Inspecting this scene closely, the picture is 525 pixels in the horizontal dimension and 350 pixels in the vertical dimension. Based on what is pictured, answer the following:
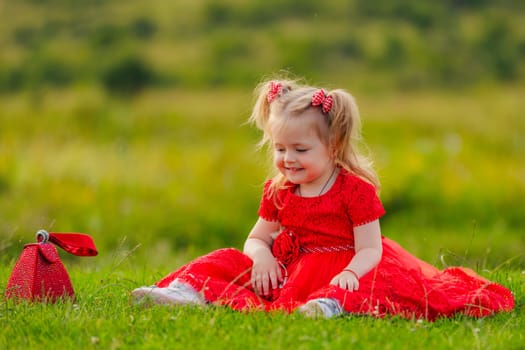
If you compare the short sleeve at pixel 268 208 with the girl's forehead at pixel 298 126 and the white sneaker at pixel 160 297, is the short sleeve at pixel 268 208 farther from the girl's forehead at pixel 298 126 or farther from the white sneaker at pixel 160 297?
the white sneaker at pixel 160 297

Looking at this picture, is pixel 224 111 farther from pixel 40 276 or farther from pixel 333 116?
pixel 40 276

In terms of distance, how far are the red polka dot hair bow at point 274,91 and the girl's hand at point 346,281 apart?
96 centimetres

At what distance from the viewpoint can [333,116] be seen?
14.1 ft

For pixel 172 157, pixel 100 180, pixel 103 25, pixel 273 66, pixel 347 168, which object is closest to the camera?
pixel 347 168

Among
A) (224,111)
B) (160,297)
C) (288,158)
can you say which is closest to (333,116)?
(288,158)

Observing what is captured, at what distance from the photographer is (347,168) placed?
4.42 metres

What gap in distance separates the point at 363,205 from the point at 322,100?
57 cm

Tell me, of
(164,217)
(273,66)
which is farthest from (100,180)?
(273,66)

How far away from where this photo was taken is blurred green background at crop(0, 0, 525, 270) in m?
10.4

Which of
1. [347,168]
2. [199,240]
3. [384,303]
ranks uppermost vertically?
[347,168]

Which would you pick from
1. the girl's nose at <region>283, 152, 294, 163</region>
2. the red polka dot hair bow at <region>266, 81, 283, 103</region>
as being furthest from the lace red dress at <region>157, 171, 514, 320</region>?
the red polka dot hair bow at <region>266, 81, 283, 103</region>

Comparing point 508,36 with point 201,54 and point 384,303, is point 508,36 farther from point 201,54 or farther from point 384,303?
point 384,303

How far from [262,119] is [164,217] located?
19.6ft

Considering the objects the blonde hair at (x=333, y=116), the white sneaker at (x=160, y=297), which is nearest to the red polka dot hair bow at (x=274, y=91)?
the blonde hair at (x=333, y=116)
